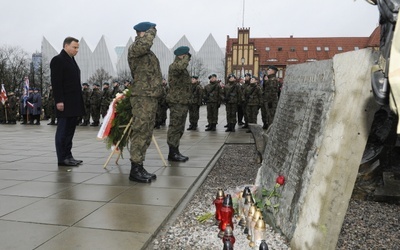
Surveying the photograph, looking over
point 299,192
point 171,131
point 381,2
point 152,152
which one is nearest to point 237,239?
point 299,192

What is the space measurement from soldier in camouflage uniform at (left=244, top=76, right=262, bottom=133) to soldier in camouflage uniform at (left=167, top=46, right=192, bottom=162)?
6.12 meters

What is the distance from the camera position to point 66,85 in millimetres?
6086

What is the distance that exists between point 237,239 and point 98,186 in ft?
7.63

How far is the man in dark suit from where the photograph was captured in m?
5.97

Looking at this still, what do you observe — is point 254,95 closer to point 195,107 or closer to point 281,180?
point 195,107

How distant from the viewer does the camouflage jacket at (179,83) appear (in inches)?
250

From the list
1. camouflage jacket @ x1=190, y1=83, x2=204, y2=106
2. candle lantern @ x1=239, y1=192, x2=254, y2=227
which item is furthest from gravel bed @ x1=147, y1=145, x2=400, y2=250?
camouflage jacket @ x1=190, y1=83, x2=204, y2=106

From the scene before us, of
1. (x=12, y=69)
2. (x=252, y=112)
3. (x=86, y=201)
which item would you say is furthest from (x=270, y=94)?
(x=12, y=69)

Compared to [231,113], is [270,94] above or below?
above

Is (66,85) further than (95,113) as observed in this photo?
No

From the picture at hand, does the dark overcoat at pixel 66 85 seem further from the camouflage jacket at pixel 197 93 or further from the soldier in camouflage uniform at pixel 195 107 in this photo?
the camouflage jacket at pixel 197 93

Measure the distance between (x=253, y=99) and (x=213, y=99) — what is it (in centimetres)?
172

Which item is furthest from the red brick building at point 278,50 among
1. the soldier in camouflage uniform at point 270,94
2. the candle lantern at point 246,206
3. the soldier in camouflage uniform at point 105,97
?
the candle lantern at point 246,206

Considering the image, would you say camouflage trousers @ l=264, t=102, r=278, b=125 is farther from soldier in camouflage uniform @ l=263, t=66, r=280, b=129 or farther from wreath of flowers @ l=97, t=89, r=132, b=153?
wreath of flowers @ l=97, t=89, r=132, b=153
